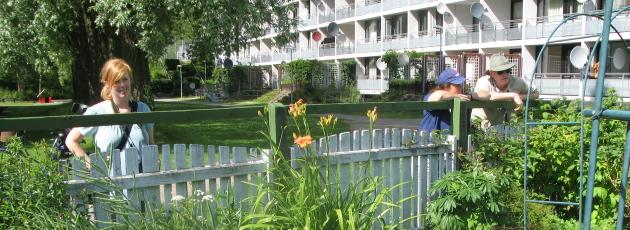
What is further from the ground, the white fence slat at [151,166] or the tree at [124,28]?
the tree at [124,28]

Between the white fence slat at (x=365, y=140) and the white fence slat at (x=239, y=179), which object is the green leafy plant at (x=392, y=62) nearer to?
the white fence slat at (x=365, y=140)

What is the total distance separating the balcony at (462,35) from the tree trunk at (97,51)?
21080 mm

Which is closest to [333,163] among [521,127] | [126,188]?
[126,188]

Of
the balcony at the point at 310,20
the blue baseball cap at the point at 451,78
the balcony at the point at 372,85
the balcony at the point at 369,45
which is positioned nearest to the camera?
the blue baseball cap at the point at 451,78

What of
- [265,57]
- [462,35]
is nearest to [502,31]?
[462,35]

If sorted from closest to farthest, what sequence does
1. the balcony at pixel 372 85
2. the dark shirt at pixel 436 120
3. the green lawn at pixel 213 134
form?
the dark shirt at pixel 436 120, the green lawn at pixel 213 134, the balcony at pixel 372 85

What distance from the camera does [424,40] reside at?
3594 centimetres

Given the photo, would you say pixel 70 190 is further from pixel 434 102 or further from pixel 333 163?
pixel 434 102

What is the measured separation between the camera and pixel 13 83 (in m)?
53.4

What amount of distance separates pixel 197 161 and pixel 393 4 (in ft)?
122

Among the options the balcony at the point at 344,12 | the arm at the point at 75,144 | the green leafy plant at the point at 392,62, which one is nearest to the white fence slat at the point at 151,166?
the arm at the point at 75,144

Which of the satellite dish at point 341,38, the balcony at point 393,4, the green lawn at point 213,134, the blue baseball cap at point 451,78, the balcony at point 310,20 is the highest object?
the balcony at point 310,20

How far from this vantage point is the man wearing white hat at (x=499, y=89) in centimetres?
529

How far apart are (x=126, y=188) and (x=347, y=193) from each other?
3.94ft
